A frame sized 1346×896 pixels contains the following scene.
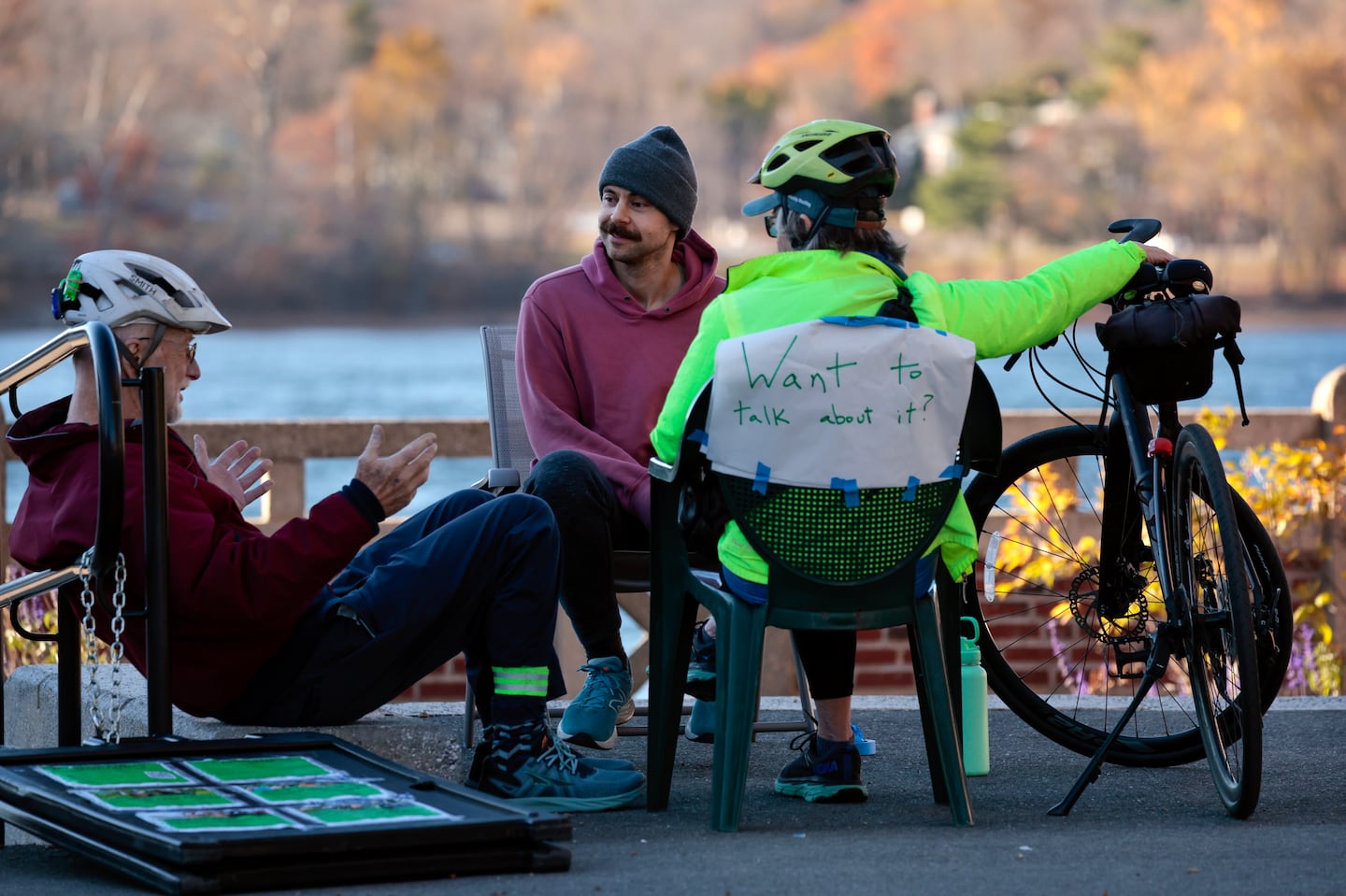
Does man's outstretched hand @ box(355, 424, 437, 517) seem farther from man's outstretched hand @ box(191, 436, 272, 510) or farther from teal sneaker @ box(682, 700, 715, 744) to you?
teal sneaker @ box(682, 700, 715, 744)

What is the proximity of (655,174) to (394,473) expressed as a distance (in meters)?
1.40

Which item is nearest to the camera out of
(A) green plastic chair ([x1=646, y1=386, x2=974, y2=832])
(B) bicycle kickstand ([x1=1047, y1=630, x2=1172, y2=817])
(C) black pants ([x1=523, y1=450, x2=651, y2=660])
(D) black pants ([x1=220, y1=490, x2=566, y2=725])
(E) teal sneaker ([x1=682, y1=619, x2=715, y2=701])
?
(A) green plastic chair ([x1=646, y1=386, x2=974, y2=832])

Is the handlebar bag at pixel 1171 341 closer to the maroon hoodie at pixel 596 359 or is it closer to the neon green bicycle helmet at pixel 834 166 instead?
the neon green bicycle helmet at pixel 834 166

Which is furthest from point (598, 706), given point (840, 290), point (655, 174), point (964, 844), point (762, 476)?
point (655, 174)

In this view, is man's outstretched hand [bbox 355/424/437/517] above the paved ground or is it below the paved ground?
above

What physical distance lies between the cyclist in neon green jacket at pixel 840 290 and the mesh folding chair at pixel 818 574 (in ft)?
0.15

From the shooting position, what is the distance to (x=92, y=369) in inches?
137

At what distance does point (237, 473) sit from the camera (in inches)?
156

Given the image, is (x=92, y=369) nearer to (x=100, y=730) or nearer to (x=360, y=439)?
(x=100, y=730)

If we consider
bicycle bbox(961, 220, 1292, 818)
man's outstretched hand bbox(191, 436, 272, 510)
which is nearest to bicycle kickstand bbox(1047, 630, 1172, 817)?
bicycle bbox(961, 220, 1292, 818)

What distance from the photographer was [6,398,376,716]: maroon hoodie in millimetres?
3365

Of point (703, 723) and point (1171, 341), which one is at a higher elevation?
point (1171, 341)

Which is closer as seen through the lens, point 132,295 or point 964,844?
point 964,844

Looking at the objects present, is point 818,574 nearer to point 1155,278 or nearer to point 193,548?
point 1155,278
